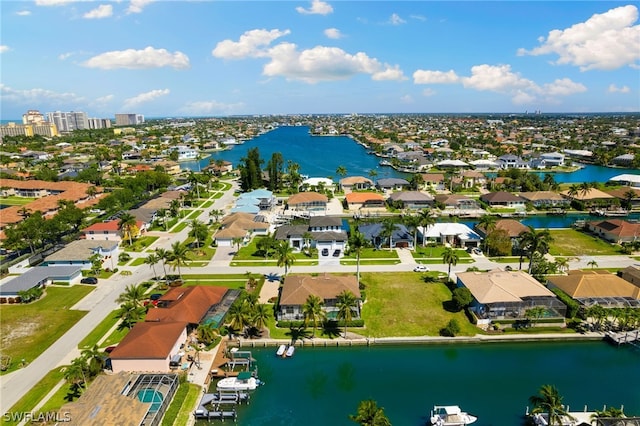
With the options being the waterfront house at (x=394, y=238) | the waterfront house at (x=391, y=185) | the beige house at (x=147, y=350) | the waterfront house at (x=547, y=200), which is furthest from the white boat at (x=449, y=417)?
the waterfront house at (x=391, y=185)

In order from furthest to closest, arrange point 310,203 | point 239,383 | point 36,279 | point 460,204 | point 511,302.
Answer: point 460,204 → point 310,203 → point 36,279 → point 511,302 → point 239,383

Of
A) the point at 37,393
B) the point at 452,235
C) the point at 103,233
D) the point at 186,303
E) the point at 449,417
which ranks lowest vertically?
the point at 449,417

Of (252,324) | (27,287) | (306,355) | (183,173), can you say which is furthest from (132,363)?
(183,173)

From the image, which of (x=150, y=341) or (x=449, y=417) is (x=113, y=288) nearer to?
(x=150, y=341)

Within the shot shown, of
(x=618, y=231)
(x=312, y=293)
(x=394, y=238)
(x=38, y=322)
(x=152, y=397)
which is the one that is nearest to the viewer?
(x=152, y=397)

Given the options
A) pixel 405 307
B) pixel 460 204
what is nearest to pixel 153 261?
pixel 405 307

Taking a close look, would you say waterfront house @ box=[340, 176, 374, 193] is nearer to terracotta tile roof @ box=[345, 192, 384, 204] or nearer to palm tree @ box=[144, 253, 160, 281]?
terracotta tile roof @ box=[345, 192, 384, 204]
